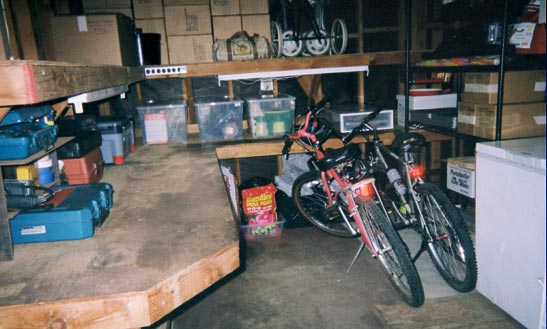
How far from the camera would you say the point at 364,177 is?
2648 mm

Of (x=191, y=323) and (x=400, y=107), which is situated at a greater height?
(x=400, y=107)

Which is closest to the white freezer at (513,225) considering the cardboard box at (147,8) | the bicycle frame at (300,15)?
the bicycle frame at (300,15)

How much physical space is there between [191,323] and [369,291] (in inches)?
45.0

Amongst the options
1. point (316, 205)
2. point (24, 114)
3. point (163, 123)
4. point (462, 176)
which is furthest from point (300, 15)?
point (24, 114)

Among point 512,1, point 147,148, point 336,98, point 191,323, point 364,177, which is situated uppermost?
point 512,1

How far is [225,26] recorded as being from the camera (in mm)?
3477

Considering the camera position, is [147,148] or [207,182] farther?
[147,148]

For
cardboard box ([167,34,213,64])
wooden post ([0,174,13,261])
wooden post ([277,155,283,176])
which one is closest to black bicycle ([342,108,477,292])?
wooden post ([277,155,283,176])

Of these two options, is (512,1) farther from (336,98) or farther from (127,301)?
(127,301)

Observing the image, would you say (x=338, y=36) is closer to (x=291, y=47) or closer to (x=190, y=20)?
(x=291, y=47)

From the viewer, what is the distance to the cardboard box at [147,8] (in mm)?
3396

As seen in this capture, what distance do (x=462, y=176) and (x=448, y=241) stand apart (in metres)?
0.44

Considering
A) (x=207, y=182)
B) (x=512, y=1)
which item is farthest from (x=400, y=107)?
(x=207, y=182)

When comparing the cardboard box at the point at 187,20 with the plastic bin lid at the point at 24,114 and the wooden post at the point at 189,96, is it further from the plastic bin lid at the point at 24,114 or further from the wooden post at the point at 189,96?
the plastic bin lid at the point at 24,114
